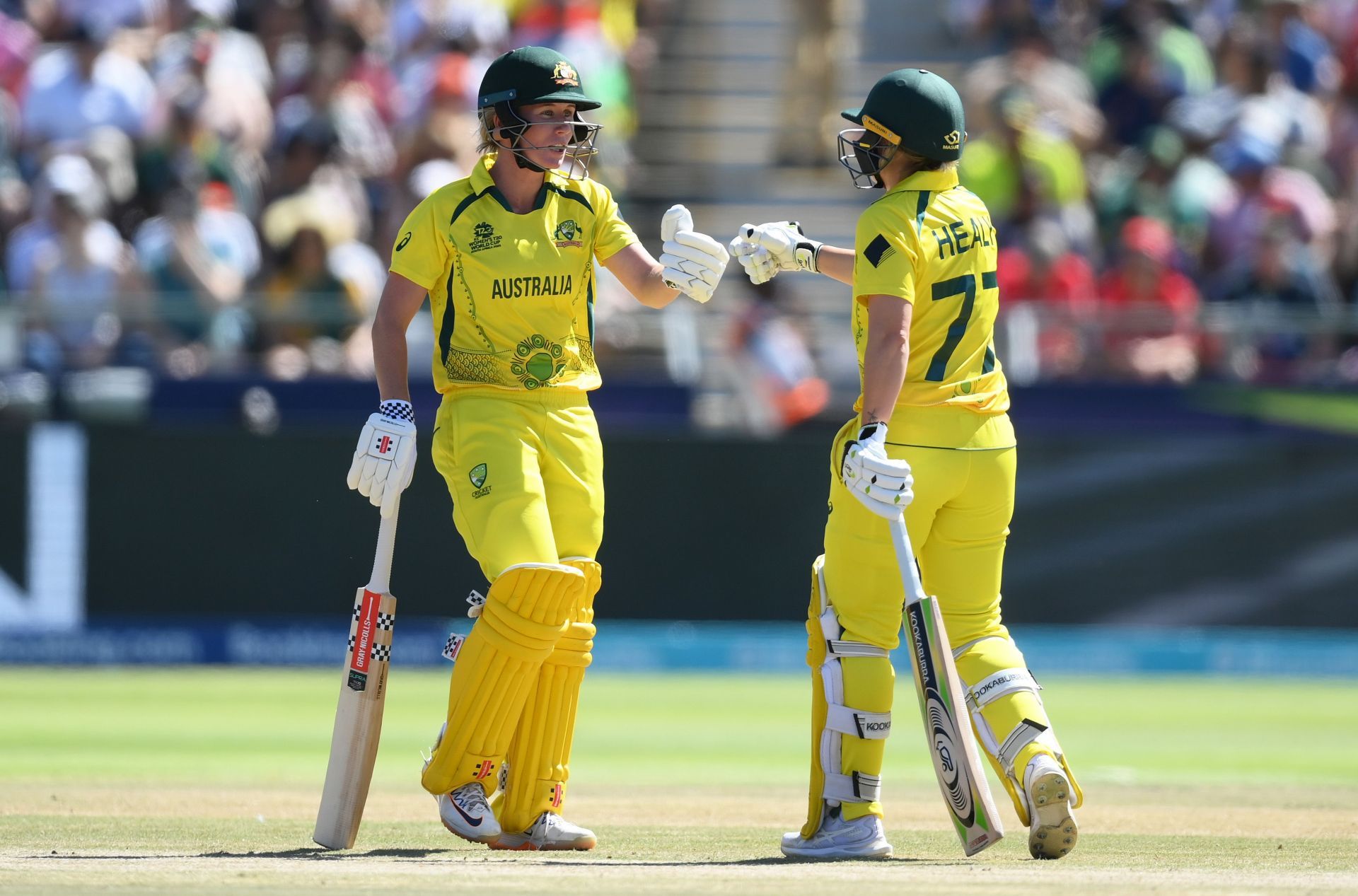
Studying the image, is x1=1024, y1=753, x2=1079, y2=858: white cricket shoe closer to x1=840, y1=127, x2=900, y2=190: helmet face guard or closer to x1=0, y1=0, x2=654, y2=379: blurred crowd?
x1=840, y1=127, x2=900, y2=190: helmet face guard

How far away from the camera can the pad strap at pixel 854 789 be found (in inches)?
225

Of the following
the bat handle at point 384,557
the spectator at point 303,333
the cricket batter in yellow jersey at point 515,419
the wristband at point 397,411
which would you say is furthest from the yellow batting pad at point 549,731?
the spectator at point 303,333

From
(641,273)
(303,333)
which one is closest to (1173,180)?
(303,333)

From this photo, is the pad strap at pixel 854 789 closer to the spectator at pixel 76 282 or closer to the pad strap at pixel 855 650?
the pad strap at pixel 855 650

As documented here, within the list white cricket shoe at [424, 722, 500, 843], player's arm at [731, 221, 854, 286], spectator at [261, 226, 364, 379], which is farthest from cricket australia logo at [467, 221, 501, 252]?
spectator at [261, 226, 364, 379]

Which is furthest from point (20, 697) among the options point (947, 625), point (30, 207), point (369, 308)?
point (947, 625)

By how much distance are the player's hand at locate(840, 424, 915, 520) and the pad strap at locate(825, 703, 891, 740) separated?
57cm

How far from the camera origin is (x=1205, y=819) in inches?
260

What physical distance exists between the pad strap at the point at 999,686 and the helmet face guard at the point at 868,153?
1440mm

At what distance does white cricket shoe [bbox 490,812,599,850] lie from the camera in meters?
5.80

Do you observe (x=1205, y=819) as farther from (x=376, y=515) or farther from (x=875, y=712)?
(x=376, y=515)

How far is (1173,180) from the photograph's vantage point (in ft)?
46.1

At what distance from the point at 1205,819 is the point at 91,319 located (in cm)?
767

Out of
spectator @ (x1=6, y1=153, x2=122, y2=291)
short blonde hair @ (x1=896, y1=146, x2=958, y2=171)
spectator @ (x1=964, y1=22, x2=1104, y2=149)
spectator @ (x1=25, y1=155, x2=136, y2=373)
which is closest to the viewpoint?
short blonde hair @ (x1=896, y1=146, x2=958, y2=171)
